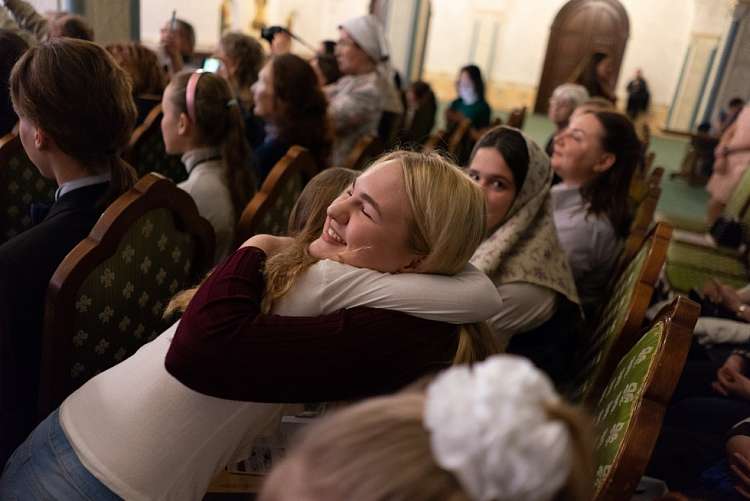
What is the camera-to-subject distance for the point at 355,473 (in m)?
0.45

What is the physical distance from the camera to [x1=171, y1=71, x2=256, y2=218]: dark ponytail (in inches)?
75.0

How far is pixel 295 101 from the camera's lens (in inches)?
97.3

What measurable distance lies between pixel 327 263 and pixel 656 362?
51 centimetres

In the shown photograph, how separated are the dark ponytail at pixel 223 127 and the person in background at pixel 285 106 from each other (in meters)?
0.45

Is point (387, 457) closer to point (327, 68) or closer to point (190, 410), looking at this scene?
point (190, 410)

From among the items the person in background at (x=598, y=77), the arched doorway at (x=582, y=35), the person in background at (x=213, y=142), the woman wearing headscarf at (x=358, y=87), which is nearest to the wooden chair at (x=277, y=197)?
the person in background at (x=213, y=142)

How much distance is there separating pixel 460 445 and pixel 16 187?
6.32 feet

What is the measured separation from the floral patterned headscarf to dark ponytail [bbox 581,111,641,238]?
2.10ft

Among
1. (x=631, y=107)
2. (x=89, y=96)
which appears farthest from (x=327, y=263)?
(x=631, y=107)

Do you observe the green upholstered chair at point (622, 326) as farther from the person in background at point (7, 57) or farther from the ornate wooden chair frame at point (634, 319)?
the person in background at point (7, 57)

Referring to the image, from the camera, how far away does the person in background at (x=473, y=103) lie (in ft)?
16.8

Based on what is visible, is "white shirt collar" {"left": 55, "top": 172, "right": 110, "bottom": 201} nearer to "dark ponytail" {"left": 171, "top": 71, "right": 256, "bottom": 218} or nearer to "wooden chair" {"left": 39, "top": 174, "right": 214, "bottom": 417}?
"wooden chair" {"left": 39, "top": 174, "right": 214, "bottom": 417}

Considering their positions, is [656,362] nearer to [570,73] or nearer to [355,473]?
[355,473]

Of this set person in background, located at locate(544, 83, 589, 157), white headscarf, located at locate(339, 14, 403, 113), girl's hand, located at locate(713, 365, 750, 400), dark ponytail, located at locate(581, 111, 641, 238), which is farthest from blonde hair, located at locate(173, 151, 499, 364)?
person in background, located at locate(544, 83, 589, 157)
